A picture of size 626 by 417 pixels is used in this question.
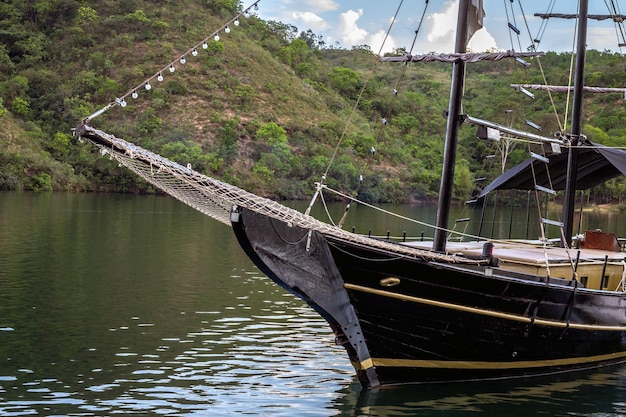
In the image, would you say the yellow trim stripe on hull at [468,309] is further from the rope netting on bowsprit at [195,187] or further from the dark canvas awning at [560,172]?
the dark canvas awning at [560,172]

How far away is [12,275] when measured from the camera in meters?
24.2

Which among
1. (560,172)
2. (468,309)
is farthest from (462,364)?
(560,172)

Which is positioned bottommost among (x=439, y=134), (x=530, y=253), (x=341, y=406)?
(x=341, y=406)

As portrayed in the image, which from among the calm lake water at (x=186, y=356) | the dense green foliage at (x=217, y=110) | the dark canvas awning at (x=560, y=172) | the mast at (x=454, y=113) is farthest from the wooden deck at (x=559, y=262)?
the dense green foliage at (x=217, y=110)

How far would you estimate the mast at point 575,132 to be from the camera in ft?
63.3

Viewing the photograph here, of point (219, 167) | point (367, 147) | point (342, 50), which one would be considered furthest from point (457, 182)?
point (342, 50)

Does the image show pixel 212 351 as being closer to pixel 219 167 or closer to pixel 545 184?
pixel 545 184

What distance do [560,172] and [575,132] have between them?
1.57m

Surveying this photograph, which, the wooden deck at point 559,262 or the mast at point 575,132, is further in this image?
the mast at point 575,132

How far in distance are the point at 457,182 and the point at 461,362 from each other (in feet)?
236

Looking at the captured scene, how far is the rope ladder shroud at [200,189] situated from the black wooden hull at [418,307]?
15cm

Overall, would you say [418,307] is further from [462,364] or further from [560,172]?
[560,172]

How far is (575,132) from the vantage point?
19500mm

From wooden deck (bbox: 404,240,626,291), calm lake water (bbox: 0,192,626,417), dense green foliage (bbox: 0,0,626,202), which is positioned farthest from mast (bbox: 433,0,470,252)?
dense green foliage (bbox: 0,0,626,202)
